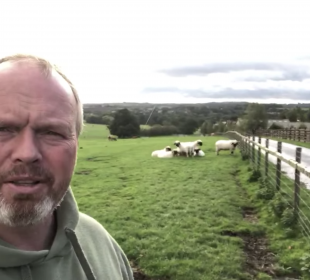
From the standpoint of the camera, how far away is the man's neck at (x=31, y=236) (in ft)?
4.58

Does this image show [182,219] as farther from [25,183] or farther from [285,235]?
[25,183]

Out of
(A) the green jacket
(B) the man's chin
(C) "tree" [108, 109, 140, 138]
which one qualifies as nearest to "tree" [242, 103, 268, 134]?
(C) "tree" [108, 109, 140, 138]

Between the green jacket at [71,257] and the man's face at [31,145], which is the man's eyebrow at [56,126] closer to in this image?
the man's face at [31,145]

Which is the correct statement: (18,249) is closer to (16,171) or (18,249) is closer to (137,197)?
(16,171)

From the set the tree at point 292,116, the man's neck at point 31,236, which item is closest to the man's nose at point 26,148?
the man's neck at point 31,236

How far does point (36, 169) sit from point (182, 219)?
6822 mm

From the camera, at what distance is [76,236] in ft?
5.06

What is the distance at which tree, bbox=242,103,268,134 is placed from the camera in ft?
212

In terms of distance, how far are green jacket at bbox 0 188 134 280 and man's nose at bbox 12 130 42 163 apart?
0.97 feet

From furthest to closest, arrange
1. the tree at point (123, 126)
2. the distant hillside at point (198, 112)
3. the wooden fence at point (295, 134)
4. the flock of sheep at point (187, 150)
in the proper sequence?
the tree at point (123, 126), the wooden fence at point (295, 134), the flock of sheep at point (187, 150), the distant hillside at point (198, 112)

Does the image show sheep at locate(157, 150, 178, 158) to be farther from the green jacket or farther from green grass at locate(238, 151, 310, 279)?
the green jacket

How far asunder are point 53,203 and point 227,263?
4.53m

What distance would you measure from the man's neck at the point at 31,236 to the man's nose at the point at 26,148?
27 centimetres

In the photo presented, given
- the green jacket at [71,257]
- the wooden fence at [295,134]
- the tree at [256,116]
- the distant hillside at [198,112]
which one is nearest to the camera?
the green jacket at [71,257]
